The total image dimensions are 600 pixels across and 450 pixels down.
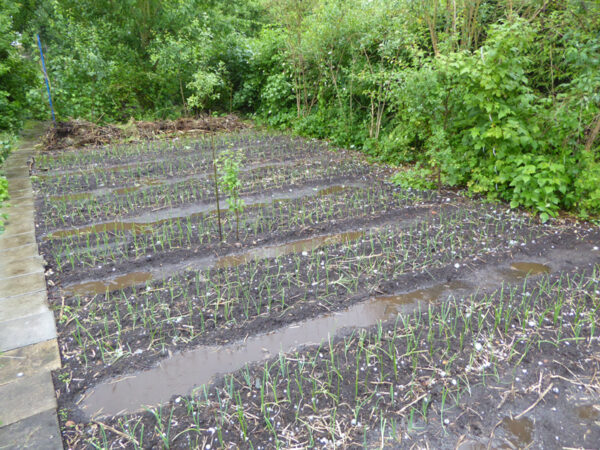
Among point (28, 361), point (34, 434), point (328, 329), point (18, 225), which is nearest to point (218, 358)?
point (328, 329)

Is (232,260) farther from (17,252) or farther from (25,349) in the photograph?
(17,252)

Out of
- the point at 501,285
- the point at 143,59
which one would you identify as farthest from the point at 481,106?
the point at 143,59

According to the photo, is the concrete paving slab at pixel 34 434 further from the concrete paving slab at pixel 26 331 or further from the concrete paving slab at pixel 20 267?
the concrete paving slab at pixel 20 267

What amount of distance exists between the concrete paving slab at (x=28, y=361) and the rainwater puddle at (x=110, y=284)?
25.9 inches

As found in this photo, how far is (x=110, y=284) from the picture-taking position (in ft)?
10.6

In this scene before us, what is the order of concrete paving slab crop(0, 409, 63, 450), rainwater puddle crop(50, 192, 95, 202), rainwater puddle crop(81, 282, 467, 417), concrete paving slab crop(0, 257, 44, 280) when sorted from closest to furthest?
1. concrete paving slab crop(0, 409, 63, 450)
2. rainwater puddle crop(81, 282, 467, 417)
3. concrete paving slab crop(0, 257, 44, 280)
4. rainwater puddle crop(50, 192, 95, 202)

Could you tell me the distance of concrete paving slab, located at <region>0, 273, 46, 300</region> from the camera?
3.02 meters

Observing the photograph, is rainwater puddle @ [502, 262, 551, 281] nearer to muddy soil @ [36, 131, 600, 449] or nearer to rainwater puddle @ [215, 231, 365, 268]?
muddy soil @ [36, 131, 600, 449]

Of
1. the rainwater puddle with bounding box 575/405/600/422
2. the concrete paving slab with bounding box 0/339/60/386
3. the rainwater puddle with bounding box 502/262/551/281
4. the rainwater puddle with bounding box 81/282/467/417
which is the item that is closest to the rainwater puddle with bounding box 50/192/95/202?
the concrete paving slab with bounding box 0/339/60/386

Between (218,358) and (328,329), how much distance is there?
2.47 feet

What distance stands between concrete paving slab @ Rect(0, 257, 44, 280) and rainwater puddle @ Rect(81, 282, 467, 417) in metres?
1.71

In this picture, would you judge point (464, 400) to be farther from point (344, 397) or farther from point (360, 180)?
point (360, 180)

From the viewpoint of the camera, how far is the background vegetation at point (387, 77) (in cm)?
421

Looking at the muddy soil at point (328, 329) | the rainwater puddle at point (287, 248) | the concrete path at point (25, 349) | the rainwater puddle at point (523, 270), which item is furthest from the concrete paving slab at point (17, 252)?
the rainwater puddle at point (523, 270)
